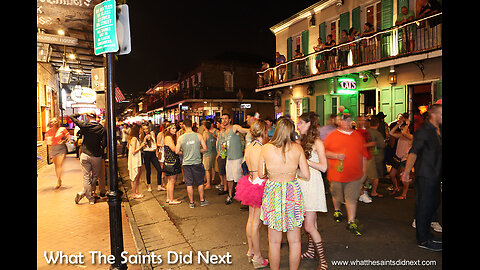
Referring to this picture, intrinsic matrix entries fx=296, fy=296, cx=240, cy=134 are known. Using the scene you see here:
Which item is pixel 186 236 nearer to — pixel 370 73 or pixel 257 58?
pixel 370 73

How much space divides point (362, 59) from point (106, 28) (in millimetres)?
10749

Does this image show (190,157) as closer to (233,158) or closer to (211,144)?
(233,158)

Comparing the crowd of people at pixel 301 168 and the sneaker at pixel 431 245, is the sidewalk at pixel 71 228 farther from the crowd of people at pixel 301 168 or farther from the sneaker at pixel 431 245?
the sneaker at pixel 431 245

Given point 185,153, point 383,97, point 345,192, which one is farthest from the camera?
point 383,97

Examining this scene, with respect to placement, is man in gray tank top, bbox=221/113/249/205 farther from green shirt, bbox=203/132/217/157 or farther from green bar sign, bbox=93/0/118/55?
green bar sign, bbox=93/0/118/55

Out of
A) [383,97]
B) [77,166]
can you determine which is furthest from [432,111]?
[77,166]

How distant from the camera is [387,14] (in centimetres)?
1135

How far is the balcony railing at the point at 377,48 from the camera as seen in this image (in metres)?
9.62

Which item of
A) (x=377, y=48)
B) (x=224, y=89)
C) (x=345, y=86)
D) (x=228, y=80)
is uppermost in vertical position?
(x=228, y=80)

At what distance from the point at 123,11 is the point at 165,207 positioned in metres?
4.40

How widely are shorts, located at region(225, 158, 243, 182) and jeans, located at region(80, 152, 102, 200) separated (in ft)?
10.2

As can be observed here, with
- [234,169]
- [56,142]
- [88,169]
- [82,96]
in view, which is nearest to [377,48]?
[234,169]

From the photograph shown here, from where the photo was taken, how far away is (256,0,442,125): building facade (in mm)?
10055

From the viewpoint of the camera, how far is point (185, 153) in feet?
20.9
